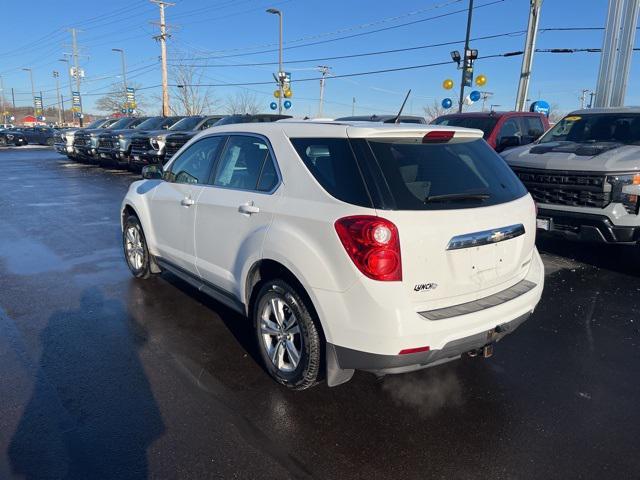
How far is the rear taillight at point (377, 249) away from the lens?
2641 millimetres

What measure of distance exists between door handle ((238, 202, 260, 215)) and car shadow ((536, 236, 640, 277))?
5.05 metres

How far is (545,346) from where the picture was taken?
402 cm

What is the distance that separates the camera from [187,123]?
18.0m

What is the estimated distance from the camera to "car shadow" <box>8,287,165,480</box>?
8.35 feet

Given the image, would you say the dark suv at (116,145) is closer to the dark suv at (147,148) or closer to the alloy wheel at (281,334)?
the dark suv at (147,148)

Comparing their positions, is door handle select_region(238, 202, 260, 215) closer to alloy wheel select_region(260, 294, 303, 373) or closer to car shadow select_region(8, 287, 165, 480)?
alloy wheel select_region(260, 294, 303, 373)

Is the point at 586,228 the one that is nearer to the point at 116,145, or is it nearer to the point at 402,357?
the point at 402,357

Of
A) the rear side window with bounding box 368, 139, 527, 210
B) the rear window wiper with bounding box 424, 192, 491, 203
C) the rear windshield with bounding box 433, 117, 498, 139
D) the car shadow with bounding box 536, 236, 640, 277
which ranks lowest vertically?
the car shadow with bounding box 536, 236, 640, 277

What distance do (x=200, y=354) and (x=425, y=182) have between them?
219 centimetres

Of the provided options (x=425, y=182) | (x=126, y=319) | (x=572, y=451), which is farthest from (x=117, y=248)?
(x=572, y=451)

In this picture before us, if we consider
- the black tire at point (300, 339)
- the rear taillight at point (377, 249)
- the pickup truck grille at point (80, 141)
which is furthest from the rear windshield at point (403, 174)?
the pickup truck grille at point (80, 141)

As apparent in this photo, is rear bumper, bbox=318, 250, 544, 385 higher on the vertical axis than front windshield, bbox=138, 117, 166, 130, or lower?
lower

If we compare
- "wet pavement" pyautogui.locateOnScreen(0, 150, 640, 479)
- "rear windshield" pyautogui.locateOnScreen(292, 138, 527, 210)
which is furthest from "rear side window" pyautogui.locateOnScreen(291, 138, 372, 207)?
"wet pavement" pyautogui.locateOnScreen(0, 150, 640, 479)

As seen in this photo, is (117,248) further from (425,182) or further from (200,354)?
(425,182)
